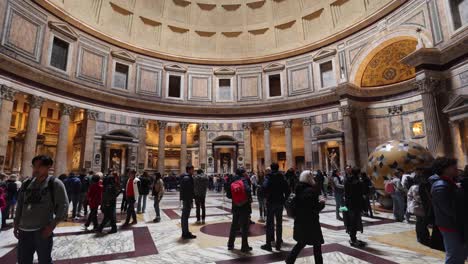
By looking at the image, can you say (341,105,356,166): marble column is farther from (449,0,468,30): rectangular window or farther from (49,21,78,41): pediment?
(49,21,78,41): pediment

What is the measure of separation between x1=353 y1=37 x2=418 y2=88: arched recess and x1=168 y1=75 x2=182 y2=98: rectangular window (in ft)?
47.7

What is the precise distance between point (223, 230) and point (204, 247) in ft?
5.01

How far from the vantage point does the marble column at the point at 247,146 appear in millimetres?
22000

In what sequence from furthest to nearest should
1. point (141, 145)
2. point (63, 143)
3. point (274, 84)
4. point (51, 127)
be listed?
point (274, 84)
point (51, 127)
point (141, 145)
point (63, 143)

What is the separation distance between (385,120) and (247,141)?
10.6 metres

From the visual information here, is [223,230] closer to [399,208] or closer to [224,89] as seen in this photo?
[399,208]

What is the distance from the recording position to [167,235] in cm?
606

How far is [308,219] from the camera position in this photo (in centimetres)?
358

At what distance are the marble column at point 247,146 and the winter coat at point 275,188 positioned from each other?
16786 mm

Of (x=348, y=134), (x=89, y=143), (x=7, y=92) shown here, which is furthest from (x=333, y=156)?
(x=7, y=92)

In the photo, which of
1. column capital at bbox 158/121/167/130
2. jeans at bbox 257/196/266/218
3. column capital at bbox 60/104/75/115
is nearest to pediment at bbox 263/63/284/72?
column capital at bbox 158/121/167/130

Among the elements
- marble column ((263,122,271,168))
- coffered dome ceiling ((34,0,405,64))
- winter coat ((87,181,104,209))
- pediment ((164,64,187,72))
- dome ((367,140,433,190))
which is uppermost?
coffered dome ceiling ((34,0,405,64))

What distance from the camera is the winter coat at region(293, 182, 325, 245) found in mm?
3529

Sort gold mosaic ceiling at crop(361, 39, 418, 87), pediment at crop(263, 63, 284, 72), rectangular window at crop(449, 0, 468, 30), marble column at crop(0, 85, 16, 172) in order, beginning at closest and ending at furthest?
rectangular window at crop(449, 0, 468, 30) → marble column at crop(0, 85, 16, 172) → gold mosaic ceiling at crop(361, 39, 418, 87) → pediment at crop(263, 63, 284, 72)
